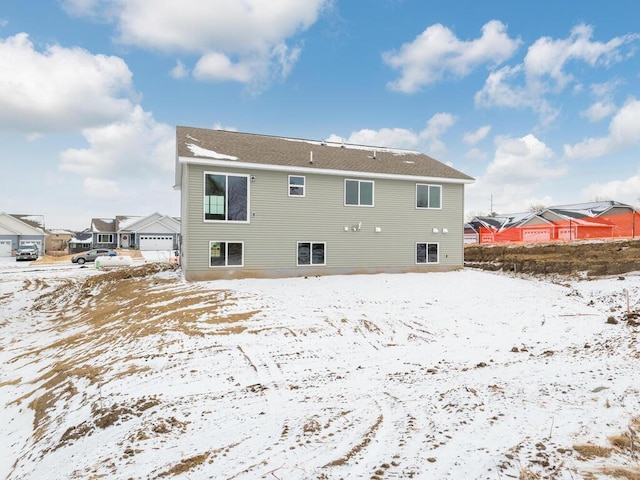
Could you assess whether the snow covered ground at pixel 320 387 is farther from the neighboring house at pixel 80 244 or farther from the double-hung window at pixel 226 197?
the neighboring house at pixel 80 244

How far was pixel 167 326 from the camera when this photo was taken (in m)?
9.38

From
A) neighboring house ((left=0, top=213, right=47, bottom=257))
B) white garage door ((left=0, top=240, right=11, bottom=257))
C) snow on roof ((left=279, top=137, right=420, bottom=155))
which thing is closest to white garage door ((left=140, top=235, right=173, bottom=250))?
neighboring house ((left=0, top=213, right=47, bottom=257))

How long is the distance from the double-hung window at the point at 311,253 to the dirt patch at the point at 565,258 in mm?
13418

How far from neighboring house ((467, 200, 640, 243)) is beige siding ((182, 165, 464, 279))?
51.6 ft

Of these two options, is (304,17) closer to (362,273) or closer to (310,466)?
(362,273)

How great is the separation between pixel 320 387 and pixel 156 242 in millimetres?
46369

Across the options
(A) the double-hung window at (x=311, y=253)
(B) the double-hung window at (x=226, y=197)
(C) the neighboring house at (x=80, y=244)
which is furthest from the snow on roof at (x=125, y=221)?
(A) the double-hung window at (x=311, y=253)

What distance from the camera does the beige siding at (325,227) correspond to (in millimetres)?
14977

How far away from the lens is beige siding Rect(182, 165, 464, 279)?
15.0 meters

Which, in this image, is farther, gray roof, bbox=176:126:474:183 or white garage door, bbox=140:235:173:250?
white garage door, bbox=140:235:173:250

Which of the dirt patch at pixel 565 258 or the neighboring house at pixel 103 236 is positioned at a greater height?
the neighboring house at pixel 103 236

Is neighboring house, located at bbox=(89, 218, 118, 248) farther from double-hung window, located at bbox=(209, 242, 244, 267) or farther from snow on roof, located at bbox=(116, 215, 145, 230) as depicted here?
double-hung window, located at bbox=(209, 242, 244, 267)

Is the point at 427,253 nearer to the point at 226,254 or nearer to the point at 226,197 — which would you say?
the point at 226,254

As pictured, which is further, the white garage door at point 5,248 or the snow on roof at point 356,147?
the white garage door at point 5,248
